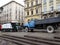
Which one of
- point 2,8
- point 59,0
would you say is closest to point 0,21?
point 2,8

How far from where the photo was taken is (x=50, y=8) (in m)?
44.5

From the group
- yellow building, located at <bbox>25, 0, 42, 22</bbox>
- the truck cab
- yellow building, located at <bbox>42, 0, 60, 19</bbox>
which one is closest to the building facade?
yellow building, located at <bbox>25, 0, 42, 22</bbox>

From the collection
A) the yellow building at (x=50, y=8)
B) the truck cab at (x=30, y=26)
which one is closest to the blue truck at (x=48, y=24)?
the truck cab at (x=30, y=26)

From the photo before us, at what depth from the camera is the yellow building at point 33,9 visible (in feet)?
165

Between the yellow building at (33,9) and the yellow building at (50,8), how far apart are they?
3001 mm

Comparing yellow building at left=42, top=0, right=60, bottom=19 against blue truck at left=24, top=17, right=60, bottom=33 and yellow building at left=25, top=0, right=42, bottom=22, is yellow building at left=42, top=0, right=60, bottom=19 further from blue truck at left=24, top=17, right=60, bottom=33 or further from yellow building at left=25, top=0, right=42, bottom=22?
blue truck at left=24, top=17, right=60, bottom=33

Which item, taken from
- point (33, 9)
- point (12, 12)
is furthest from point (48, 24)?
point (12, 12)

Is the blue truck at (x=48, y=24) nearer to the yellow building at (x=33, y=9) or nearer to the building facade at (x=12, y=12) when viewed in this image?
the yellow building at (x=33, y=9)

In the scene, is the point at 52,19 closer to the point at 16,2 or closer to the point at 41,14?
the point at 41,14

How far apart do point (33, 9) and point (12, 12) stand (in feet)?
84.2

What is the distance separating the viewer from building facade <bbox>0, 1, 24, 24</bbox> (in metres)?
77.1

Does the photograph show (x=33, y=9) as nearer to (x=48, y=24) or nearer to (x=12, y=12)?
(x=12, y=12)

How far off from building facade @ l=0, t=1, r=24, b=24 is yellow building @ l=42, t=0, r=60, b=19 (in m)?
32.0

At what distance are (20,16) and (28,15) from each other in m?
26.5
